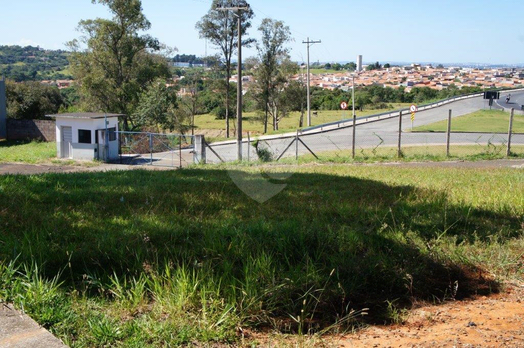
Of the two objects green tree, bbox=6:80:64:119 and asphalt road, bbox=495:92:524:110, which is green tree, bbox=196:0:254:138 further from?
asphalt road, bbox=495:92:524:110

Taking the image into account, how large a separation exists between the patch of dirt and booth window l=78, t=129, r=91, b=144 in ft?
96.0

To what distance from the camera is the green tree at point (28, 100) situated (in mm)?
46969

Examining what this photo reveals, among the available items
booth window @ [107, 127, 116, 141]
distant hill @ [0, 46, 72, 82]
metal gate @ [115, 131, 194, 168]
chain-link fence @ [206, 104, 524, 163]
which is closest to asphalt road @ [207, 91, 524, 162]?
chain-link fence @ [206, 104, 524, 163]

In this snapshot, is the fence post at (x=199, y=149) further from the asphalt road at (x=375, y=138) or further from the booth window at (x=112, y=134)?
the booth window at (x=112, y=134)

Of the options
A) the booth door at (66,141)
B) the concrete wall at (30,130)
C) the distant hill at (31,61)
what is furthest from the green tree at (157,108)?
the booth door at (66,141)

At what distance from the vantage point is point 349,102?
196 ft

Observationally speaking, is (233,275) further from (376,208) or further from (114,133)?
(114,133)

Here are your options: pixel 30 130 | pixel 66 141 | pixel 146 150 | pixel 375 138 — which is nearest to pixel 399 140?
pixel 375 138

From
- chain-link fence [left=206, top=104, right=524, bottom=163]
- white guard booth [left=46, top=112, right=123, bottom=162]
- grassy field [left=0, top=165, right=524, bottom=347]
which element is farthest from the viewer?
white guard booth [left=46, top=112, right=123, bottom=162]

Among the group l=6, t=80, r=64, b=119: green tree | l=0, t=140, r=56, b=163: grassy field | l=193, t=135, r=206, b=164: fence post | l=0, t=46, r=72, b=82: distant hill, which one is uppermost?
l=0, t=46, r=72, b=82: distant hill

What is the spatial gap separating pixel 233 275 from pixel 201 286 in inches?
14.7

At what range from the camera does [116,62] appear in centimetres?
4209

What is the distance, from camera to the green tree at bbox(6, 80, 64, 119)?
47.0 meters

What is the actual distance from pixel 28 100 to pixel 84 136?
21.4 m
